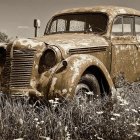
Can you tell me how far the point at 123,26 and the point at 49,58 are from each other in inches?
82.3

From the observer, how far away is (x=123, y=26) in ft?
26.1

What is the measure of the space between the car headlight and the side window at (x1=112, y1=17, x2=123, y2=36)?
5.46 feet

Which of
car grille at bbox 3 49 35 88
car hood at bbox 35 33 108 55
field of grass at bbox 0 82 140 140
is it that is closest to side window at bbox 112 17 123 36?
car hood at bbox 35 33 108 55

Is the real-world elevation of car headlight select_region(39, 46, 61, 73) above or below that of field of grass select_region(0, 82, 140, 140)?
above

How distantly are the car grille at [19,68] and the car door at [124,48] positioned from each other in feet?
5.80

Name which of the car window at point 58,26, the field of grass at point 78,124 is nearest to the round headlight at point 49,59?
the field of grass at point 78,124

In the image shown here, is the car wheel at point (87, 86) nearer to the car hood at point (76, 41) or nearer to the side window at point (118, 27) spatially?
the car hood at point (76, 41)

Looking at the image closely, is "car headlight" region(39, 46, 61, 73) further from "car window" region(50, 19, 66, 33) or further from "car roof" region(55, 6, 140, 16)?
"car window" region(50, 19, 66, 33)

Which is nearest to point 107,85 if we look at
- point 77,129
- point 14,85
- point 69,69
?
point 69,69

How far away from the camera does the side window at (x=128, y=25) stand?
802cm

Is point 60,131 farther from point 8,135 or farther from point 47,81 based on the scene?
point 47,81

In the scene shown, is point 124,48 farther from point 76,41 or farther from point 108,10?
point 76,41

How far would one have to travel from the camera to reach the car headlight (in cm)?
632

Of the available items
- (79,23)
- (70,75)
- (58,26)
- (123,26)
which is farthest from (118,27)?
(70,75)
